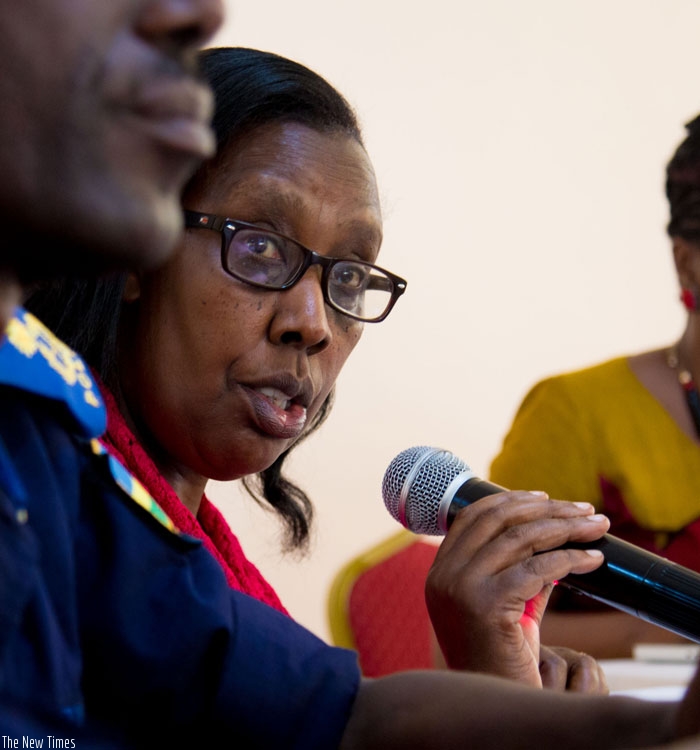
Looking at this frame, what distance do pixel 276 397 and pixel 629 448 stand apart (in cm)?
100

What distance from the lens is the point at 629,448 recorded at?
79.2 inches

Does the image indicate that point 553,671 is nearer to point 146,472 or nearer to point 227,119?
point 146,472

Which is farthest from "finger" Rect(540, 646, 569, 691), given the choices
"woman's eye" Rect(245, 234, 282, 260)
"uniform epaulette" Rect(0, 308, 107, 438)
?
"uniform epaulette" Rect(0, 308, 107, 438)

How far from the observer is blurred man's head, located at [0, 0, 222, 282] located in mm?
559

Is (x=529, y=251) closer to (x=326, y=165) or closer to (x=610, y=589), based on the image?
(x=326, y=165)

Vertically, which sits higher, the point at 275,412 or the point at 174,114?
the point at 174,114

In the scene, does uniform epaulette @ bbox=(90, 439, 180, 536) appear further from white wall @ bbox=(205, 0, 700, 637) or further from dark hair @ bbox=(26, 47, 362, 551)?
white wall @ bbox=(205, 0, 700, 637)

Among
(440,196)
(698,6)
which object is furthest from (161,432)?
(698,6)

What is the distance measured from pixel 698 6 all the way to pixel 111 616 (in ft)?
11.2

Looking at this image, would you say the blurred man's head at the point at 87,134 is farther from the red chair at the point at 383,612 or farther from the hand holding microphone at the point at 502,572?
the red chair at the point at 383,612

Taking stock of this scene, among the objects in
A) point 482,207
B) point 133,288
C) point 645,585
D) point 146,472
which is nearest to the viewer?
point 645,585

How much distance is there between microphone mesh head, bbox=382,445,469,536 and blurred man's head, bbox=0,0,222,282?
66 centimetres

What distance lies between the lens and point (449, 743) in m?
0.76

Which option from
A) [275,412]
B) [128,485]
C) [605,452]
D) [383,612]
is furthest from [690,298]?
[128,485]
